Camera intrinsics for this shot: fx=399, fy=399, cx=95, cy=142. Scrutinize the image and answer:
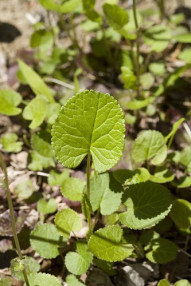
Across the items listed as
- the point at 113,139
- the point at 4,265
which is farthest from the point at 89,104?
the point at 4,265

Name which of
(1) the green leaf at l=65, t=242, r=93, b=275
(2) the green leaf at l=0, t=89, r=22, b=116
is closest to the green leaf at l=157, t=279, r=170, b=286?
(1) the green leaf at l=65, t=242, r=93, b=275

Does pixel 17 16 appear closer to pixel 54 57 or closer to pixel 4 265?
pixel 54 57

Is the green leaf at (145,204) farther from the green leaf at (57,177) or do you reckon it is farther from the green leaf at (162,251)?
the green leaf at (57,177)

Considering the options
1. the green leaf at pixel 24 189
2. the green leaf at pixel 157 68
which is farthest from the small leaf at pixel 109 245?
the green leaf at pixel 157 68

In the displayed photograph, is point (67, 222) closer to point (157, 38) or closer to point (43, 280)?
point (43, 280)

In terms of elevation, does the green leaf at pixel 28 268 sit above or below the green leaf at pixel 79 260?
below

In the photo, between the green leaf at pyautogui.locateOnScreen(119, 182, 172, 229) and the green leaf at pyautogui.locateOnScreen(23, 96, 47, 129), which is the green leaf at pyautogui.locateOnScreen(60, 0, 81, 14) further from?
the green leaf at pyautogui.locateOnScreen(119, 182, 172, 229)

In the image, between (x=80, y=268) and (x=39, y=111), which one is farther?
(x=39, y=111)
